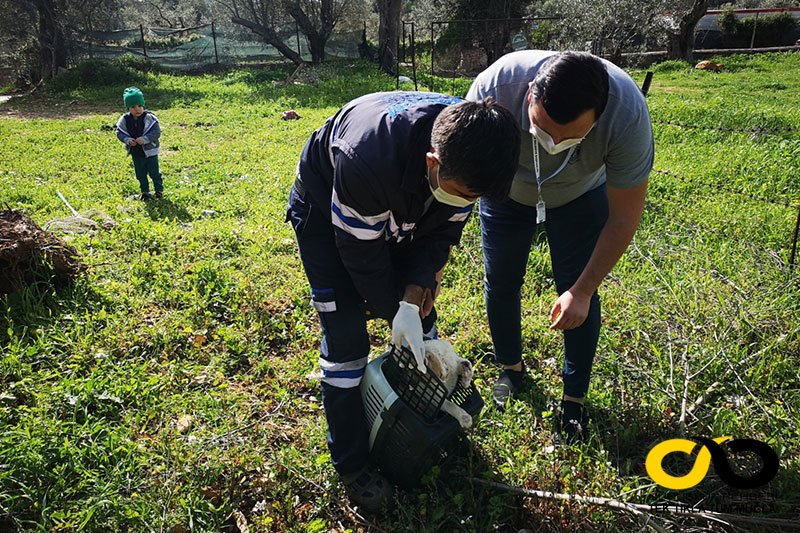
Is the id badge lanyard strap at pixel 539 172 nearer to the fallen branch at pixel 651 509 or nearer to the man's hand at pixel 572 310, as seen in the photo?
the man's hand at pixel 572 310

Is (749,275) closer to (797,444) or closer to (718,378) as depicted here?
(718,378)

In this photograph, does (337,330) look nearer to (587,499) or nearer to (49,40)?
(587,499)

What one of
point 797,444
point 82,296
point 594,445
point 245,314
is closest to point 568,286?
point 594,445

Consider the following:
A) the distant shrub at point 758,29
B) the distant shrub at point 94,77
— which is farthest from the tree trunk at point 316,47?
the distant shrub at point 758,29

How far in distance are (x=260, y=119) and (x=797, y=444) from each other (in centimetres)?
1089

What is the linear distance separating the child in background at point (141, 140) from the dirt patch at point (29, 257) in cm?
229

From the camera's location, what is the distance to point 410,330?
1919mm

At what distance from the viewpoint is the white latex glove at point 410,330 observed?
6.23ft

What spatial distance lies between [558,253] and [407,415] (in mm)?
991

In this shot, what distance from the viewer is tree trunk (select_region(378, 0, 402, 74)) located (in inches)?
698

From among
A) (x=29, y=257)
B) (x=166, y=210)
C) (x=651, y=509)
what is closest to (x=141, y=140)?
(x=166, y=210)

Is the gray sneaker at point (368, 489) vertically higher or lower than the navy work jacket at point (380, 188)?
lower

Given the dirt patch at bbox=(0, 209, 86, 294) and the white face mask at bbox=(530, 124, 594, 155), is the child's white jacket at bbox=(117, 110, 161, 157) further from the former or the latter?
the white face mask at bbox=(530, 124, 594, 155)

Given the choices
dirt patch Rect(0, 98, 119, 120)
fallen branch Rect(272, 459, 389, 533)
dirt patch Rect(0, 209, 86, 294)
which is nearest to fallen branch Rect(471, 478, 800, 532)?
fallen branch Rect(272, 459, 389, 533)
